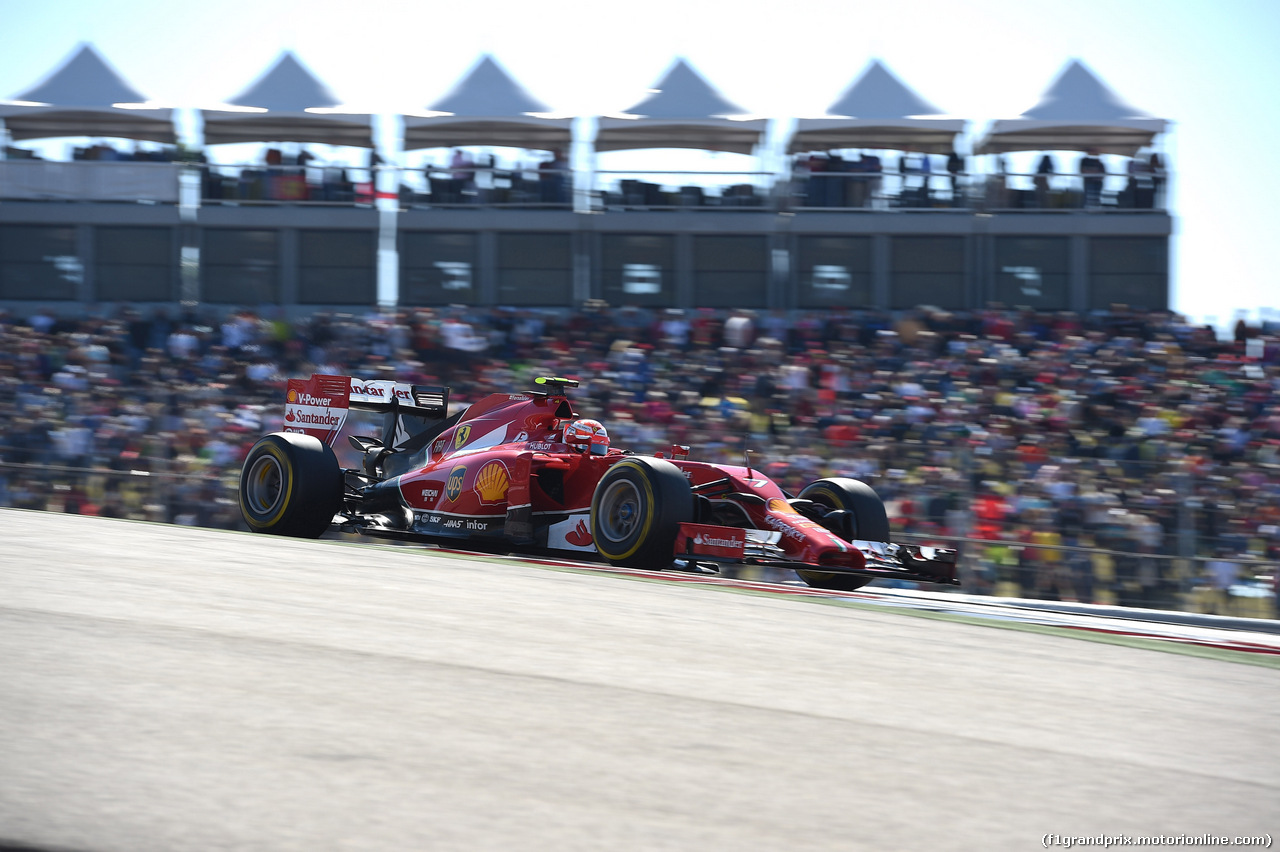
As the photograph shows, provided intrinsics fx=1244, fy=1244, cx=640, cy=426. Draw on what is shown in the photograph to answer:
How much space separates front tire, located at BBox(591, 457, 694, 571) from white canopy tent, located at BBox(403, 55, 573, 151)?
14320 millimetres

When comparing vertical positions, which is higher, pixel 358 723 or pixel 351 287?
pixel 351 287

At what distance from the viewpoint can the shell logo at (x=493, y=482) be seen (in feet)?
32.3

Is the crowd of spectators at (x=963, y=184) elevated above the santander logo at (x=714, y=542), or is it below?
above

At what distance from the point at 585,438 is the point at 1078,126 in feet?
45.6

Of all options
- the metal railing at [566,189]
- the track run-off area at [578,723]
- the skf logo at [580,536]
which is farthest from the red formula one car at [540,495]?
the metal railing at [566,189]

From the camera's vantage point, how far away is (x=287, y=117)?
22594 mm

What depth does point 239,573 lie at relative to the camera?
6.77 meters

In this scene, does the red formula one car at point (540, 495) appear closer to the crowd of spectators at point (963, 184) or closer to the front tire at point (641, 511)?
the front tire at point (641, 511)

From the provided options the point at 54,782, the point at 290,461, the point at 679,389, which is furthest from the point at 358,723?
the point at 679,389

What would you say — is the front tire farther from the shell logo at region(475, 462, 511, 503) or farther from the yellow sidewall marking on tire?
the shell logo at region(475, 462, 511, 503)

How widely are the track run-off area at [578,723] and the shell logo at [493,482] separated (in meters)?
3.20

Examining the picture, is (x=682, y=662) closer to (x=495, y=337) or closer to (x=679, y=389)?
(x=679, y=389)

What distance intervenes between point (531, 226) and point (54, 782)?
19551 mm

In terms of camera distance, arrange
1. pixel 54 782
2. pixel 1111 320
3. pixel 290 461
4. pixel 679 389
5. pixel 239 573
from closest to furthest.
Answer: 1. pixel 54 782
2. pixel 239 573
3. pixel 290 461
4. pixel 679 389
5. pixel 1111 320
